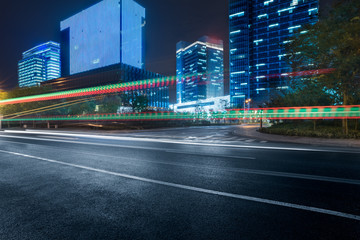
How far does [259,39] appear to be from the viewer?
131m

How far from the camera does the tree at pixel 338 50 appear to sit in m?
14.5

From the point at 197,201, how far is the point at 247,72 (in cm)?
14352

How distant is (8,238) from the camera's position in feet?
8.79

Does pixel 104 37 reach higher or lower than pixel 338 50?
higher

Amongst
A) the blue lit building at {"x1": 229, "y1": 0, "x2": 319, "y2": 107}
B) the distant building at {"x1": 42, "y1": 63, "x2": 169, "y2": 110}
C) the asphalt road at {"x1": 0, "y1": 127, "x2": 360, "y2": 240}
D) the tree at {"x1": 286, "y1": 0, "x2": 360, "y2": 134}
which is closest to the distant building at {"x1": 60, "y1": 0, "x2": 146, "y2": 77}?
the distant building at {"x1": 42, "y1": 63, "x2": 169, "y2": 110}

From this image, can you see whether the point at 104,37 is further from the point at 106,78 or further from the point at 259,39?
the point at 259,39

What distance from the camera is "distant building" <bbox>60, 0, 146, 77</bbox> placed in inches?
5138

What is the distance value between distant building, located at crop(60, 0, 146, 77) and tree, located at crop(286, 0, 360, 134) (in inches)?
4931

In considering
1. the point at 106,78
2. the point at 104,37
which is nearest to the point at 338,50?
the point at 106,78

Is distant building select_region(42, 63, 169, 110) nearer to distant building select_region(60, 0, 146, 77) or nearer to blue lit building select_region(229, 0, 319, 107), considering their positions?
distant building select_region(60, 0, 146, 77)

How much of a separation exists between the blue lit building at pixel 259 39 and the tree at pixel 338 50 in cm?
10570

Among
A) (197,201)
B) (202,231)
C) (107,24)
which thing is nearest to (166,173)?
(197,201)

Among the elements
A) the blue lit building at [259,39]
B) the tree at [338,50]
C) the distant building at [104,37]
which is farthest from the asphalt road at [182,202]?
the distant building at [104,37]

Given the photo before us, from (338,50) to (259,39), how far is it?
132916 millimetres
